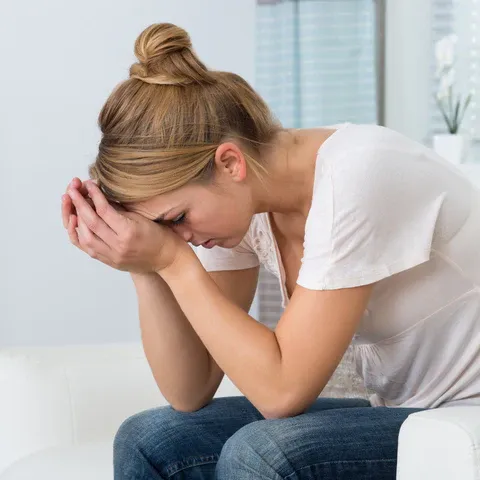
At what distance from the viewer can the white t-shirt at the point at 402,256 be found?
3.71ft

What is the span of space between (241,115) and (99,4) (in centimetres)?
173

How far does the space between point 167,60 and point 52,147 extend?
Answer: 1638 millimetres

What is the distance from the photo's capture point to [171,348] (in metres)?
1.40

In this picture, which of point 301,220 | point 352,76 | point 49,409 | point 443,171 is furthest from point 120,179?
point 352,76

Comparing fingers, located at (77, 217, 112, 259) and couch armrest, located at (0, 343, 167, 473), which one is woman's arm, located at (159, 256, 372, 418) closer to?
fingers, located at (77, 217, 112, 259)

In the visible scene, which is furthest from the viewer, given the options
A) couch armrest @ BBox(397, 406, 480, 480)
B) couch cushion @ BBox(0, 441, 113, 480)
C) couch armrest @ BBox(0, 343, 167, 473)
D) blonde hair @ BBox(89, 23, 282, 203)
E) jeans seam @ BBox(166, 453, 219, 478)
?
couch armrest @ BBox(0, 343, 167, 473)

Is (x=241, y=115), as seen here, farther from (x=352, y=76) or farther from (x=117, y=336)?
(x=352, y=76)

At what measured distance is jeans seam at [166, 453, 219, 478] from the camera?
127 cm

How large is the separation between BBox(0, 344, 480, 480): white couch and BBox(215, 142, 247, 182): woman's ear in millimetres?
501

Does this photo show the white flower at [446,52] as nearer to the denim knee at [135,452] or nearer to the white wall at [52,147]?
the white wall at [52,147]

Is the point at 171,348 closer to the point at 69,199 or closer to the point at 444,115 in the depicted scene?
the point at 69,199

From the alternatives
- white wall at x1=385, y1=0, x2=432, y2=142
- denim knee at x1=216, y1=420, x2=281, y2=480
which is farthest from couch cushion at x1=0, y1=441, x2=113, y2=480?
white wall at x1=385, y1=0, x2=432, y2=142

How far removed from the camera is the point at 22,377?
1.52m

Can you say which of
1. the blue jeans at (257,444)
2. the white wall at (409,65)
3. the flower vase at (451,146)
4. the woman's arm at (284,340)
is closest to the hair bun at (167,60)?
the woman's arm at (284,340)
